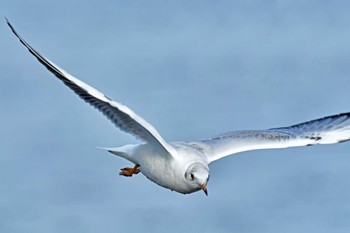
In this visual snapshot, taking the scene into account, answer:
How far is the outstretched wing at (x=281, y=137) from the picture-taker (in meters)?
16.5

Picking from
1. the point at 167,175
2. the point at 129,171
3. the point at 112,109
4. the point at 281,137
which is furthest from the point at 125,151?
the point at 281,137

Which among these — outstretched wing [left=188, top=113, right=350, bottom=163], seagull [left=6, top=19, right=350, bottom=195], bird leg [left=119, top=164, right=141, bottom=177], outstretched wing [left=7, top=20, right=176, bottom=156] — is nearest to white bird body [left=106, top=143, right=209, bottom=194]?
seagull [left=6, top=19, right=350, bottom=195]

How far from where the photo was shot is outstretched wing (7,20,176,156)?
45.4 feet

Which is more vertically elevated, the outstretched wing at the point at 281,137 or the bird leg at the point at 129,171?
the outstretched wing at the point at 281,137

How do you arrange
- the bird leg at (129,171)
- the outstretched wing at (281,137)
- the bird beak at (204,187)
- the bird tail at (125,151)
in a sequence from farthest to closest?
the bird leg at (129,171)
the outstretched wing at (281,137)
the bird tail at (125,151)
the bird beak at (204,187)

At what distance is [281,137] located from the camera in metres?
17.7

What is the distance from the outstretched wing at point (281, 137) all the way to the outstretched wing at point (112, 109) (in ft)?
3.62

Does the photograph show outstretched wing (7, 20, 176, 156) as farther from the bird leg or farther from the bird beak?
the bird leg

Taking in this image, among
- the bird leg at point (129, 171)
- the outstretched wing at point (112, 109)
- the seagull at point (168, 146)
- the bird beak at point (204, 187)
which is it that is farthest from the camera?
the bird leg at point (129, 171)

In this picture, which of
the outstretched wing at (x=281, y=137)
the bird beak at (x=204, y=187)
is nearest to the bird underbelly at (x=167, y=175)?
the bird beak at (x=204, y=187)

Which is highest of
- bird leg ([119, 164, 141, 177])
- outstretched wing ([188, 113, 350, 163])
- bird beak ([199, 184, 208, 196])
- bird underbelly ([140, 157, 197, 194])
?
outstretched wing ([188, 113, 350, 163])

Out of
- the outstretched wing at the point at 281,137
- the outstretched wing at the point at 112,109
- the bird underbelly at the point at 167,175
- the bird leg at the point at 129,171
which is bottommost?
the bird underbelly at the point at 167,175

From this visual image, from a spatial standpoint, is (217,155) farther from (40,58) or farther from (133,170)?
(40,58)

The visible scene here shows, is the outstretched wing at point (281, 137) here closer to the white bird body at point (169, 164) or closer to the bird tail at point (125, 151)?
the white bird body at point (169, 164)
